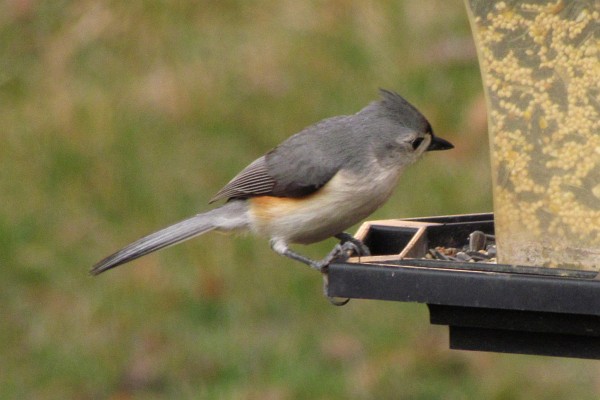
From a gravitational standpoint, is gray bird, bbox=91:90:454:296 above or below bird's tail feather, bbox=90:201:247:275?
above

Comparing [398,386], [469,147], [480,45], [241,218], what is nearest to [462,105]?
[469,147]

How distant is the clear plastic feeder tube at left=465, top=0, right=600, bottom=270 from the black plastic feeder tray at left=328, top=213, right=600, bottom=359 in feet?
0.60

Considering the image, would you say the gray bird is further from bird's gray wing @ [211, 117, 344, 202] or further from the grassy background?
the grassy background

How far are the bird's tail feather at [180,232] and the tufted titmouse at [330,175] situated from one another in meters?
0.02

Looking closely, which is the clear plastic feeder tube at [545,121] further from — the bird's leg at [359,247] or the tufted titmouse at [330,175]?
the tufted titmouse at [330,175]

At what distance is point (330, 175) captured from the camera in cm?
525

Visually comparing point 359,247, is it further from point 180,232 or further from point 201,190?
point 201,190

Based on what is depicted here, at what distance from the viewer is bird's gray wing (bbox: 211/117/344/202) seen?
5.27 meters

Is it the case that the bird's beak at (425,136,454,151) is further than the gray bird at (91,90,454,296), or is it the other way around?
the bird's beak at (425,136,454,151)

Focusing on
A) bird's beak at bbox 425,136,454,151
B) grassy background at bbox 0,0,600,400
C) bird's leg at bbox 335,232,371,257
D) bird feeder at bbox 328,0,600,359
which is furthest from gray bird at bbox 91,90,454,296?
grassy background at bbox 0,0,600,400

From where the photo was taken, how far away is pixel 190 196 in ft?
29.6

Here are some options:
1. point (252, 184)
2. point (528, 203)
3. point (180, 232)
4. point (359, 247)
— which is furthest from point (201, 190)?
point (528, 203)

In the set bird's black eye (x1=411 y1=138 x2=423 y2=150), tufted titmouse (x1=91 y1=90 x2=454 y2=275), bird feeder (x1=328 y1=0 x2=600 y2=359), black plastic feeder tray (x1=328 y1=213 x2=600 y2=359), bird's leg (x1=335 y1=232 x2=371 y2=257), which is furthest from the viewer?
bird's black eye (x1=411 y1=138 x2=423 y2=150)

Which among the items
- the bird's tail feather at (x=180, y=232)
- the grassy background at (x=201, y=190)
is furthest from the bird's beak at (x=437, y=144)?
the grassy background at (x=201, y=190)
